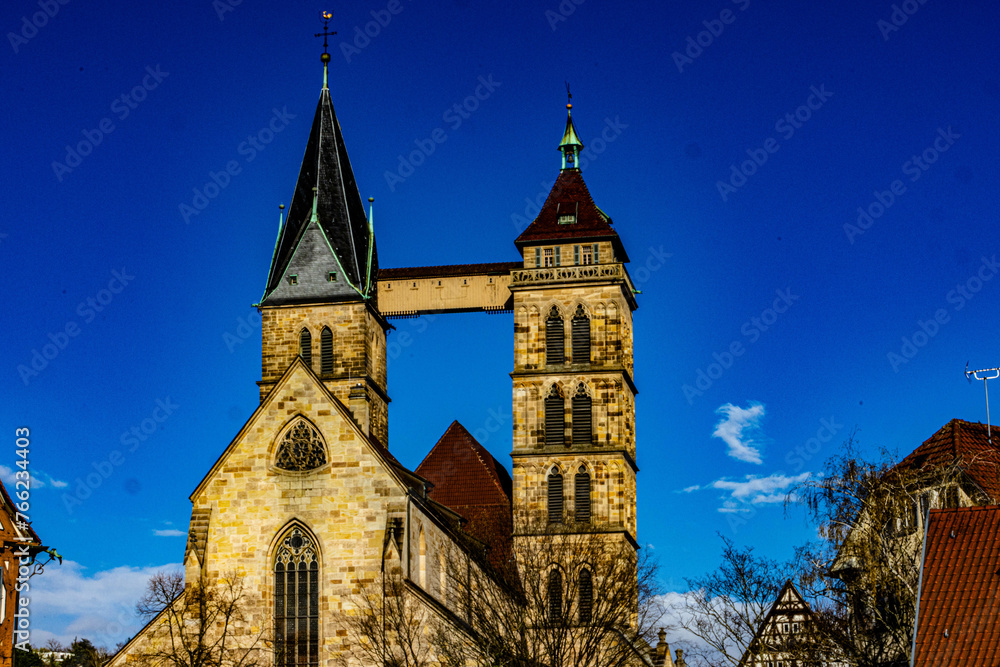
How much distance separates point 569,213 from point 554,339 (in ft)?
17.8

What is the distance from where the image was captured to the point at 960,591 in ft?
110

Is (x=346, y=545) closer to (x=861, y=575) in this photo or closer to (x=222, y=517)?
(x=222, y=517)

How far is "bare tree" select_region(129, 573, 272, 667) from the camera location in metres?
46.4

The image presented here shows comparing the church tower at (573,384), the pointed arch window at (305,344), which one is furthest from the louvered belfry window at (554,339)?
the pointed arch window at (305,344)

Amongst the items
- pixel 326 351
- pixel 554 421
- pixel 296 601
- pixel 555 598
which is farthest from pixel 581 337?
pixel 296 601

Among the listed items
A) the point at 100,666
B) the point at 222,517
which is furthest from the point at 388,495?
the point at 100,666

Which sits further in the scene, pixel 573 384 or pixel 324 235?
pixel 324 235

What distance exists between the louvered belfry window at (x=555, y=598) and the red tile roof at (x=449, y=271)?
19278mm

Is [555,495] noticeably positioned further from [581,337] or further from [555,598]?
[555,598]

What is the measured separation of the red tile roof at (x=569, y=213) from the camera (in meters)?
64.9

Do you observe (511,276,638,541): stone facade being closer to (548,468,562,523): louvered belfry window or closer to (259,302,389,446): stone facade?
(548,468,562,523): louvered belfry window

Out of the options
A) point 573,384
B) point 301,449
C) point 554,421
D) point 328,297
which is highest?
point 328,297

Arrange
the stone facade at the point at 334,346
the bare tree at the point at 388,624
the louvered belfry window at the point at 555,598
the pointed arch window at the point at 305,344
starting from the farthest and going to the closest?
the pointed arch window at the point at 305,344 < the stone facade at the point at 334,346 < the louvered belfry window at the point at 555,598 < the bare tree at the point at 388,624

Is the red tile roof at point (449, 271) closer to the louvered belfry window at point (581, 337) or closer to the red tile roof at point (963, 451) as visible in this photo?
the louvered belfry window at point (581, 337)
